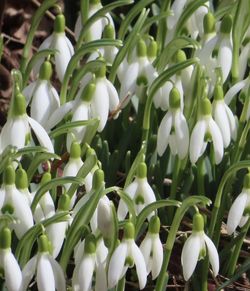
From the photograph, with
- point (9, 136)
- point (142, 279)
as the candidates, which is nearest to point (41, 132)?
point (9, 136)

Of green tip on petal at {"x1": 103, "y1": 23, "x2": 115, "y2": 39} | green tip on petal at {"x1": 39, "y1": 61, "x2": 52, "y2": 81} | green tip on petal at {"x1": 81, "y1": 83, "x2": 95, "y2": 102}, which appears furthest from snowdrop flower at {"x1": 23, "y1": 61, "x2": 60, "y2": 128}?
green tip on petal at {"x1": 103, "y1": 23, "x2": 115, "y2": 39}

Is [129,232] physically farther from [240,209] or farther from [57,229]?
[240,209]

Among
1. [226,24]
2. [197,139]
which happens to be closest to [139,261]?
[197,139]

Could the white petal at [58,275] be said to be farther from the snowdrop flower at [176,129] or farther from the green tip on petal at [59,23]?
the green tip on petal at [59,23]

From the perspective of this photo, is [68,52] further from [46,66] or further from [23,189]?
[23,189]

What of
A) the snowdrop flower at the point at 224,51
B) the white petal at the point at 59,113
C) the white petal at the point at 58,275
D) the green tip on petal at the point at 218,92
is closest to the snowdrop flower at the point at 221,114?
the green tip on petal at the point at 218,92

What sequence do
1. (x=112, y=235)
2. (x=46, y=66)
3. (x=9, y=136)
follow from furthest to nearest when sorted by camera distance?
(x=46, y=66)
(x=9, y=136)
(x=112, y=235)

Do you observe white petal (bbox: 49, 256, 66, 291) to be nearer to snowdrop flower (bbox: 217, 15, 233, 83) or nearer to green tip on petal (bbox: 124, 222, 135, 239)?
green tip on petal (bbox: 124, 222, 135, 239)
